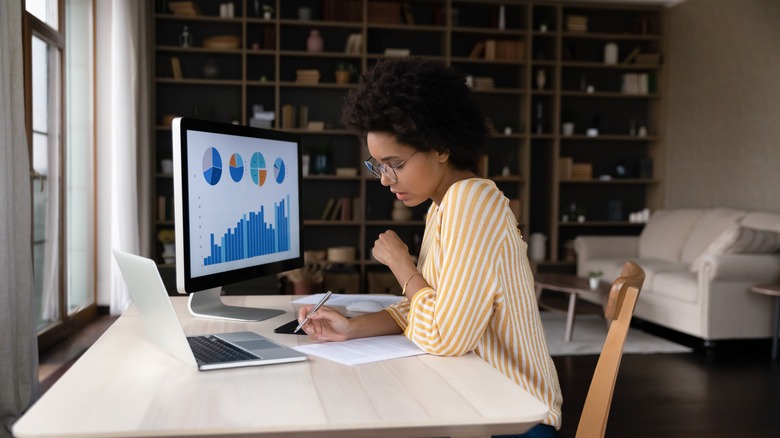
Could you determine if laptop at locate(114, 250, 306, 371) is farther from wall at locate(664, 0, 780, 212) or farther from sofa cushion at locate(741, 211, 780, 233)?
wall at locate(664, 0, 780, 212)

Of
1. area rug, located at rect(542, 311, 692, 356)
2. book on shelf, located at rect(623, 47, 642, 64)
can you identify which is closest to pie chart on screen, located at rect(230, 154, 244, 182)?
area rug, located at rect(542, 311, 692, 356)

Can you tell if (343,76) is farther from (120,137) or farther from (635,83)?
(635,83)

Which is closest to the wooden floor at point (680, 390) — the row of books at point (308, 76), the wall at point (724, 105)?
the wall at point (724, 105)

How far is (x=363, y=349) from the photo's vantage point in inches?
56.1

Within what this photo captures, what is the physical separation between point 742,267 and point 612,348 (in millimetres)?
4116

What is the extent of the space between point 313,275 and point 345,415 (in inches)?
170

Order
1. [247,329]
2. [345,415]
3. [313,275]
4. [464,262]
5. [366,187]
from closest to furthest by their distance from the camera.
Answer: [345,415] < [464,262] < [247,329] < [313,275] < [366,187]

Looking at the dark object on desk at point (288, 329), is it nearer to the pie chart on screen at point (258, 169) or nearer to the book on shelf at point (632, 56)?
the pie chart on screen at point (258, 169)

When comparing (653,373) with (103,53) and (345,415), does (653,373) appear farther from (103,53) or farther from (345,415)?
(103,53)

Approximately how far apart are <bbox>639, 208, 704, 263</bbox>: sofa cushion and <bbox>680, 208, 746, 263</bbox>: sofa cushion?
0.07 metres

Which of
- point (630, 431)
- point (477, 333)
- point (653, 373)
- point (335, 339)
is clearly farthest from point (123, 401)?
point (653, 373)

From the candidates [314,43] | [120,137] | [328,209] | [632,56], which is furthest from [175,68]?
[632,56]

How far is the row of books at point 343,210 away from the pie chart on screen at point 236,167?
16.3 feet

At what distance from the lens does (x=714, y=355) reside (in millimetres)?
4852
